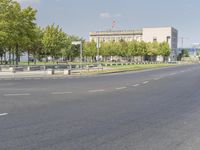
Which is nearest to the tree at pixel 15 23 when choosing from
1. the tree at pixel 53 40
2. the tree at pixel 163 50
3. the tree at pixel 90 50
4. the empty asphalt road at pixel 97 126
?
the tree at pixel 53 40

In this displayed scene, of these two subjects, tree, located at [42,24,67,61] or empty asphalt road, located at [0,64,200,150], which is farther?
tree, located at [42,24,67,61]

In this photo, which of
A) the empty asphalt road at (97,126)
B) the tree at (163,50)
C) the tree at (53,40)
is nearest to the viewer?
the empty asphalt road at (97,126)

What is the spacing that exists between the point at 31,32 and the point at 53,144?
52.8 metres

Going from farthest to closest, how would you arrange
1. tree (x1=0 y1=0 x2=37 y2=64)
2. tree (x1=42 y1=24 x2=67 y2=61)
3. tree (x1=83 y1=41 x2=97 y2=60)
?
tree (x1=83 y1=41 x2=97 y2=60) < tree (x1=42 y1=24 x2=67 y2=61) < tree (x1=0 y1=0 x2=37 y2=64)

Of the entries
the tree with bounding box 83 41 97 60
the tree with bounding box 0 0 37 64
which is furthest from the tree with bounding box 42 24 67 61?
the tree with bounding box 83 41 97 60

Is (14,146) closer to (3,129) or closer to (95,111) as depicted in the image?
(3,129)

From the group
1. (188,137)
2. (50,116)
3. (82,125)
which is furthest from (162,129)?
(50,116)

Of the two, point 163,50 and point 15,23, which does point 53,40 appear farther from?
point 163,50

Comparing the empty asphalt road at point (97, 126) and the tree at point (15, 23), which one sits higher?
the tree at point (15, 23)

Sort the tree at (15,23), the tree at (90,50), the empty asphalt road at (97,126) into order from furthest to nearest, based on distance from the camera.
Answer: the tree at (90,50)
the tree at (15,23)
the empty asphalt road at (97,126)

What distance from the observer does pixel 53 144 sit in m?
6.93

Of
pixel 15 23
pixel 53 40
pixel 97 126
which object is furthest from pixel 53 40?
pixel 97 126

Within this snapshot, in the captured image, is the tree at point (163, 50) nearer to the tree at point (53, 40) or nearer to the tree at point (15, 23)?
the tree at point (53, 40)

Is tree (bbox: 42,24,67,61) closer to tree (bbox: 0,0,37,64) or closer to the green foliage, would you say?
the green foliage
